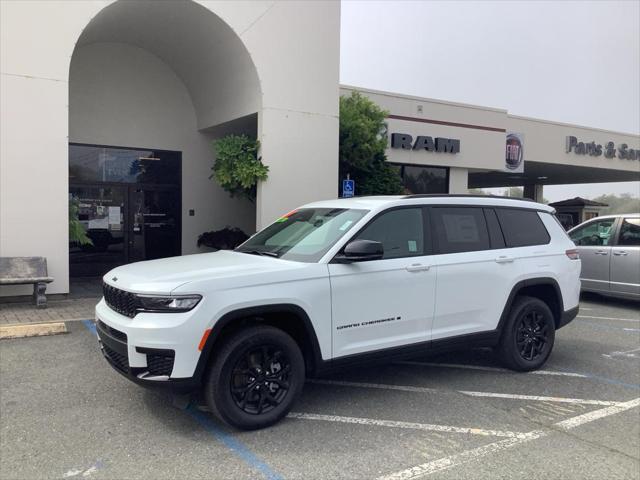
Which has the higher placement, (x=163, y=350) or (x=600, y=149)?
(x=600, y=149)

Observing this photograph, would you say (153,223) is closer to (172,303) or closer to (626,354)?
(172,303)

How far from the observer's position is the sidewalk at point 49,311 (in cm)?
765

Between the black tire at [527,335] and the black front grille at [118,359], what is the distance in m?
3.83

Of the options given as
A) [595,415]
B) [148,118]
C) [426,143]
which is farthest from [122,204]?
[595,415]

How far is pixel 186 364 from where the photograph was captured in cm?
392

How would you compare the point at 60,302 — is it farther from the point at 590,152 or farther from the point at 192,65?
the point at 590,152

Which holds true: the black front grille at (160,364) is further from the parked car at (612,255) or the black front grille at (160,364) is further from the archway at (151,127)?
the parked car at (612,255)

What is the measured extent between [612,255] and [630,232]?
1.76 feet

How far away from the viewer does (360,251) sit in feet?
14.8

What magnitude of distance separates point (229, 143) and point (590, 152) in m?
18.6

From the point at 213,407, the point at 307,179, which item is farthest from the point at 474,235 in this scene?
the point at 307,179

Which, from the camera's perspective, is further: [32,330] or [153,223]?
[153,223]

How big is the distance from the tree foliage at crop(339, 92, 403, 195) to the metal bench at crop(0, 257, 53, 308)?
7.12m

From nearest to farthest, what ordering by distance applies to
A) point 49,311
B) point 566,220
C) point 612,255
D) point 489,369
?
point 489,369 → point 49,311 → point 612,255 → point 566,220
